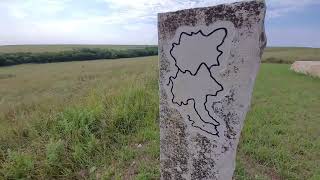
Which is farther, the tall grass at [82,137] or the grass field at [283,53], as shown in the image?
the grass field at [283,53]

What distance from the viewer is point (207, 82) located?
9.34 feet

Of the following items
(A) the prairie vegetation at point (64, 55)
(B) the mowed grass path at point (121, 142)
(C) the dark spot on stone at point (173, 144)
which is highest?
(C) the dark spot on stone at point (173, 144)

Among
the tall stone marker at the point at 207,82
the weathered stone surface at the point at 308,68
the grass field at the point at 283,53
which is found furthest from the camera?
the grass field at the point at 283,53

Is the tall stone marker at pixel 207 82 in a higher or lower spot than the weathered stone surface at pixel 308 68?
higher

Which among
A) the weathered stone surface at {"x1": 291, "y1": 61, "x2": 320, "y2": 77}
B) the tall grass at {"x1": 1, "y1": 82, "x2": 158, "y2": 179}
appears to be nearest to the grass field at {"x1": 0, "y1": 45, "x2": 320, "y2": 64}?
the weathered stone surface at {"x1": 291, "y1": 61, "x2": 320, "y2": 77}

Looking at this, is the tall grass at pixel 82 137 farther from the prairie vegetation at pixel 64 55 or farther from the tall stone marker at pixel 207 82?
the prairie vegetation at pixel 64 55

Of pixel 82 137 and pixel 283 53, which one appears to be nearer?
pixel 82 137

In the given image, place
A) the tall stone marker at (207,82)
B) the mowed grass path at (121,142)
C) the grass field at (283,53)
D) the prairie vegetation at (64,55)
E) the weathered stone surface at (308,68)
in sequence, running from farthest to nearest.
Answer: the prairie vegetation at (64,55) → the grass field at (283,53) → the weathered stone surface at (308,68) → the mowed grass path at (121,142) → the tall stone marker at (207,82)

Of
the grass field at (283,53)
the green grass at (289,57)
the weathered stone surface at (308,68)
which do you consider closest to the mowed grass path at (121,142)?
the weathered stone surface at (308,68)

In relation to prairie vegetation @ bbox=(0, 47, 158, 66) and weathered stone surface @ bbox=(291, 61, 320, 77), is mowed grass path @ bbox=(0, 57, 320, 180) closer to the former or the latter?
weathered stone surface @ bbox=(291, 61, 320, 77)

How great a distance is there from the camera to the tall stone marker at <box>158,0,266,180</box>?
2.59m

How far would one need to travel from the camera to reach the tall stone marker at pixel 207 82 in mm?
2586

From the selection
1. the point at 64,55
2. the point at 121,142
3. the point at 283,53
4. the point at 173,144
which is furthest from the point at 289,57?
the point at 173,144

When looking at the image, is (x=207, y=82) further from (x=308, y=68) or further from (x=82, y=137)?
(x=308, y=68)
